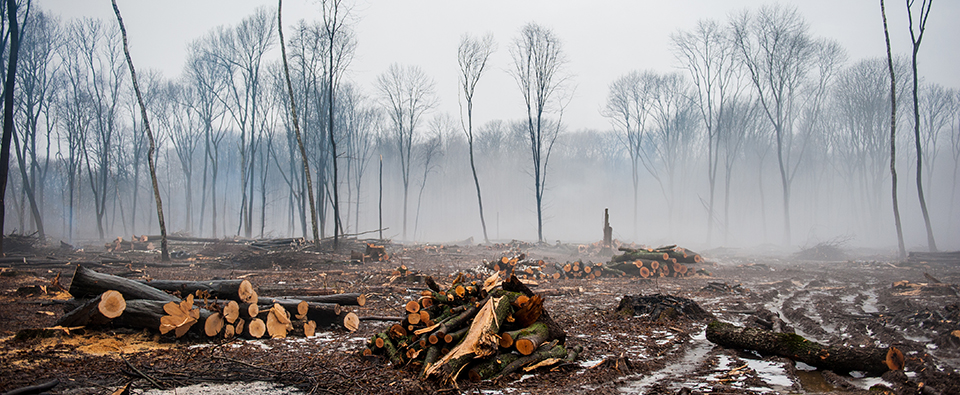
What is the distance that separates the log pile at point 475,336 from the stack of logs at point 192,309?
160 centimetres

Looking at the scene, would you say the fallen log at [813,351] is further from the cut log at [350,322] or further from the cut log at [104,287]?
the cut log at [104,287]

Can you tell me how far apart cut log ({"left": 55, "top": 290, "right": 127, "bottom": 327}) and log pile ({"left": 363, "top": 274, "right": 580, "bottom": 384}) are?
9.58 feet

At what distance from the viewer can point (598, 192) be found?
182 feet

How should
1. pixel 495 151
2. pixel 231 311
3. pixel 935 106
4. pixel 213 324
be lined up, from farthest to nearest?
pixel 495 151, pixel 935 106, pixel 231 311, pixel 213 324

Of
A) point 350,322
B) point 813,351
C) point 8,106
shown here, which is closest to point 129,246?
point 8,106

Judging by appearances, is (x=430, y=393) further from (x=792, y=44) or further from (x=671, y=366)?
(x=792, y=44)

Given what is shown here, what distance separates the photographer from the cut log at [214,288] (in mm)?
5063

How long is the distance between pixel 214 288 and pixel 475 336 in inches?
147

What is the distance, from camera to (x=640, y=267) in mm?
12250

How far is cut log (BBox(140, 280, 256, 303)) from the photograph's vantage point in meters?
5.06

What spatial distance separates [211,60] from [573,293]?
2739 cm

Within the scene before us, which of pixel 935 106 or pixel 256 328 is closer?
pixel 256 328

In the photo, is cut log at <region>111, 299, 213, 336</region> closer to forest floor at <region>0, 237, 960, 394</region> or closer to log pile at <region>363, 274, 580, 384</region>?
forest floor at <region>0, 237, 960, 394</region>

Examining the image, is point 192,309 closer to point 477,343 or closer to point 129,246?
point 477,343
